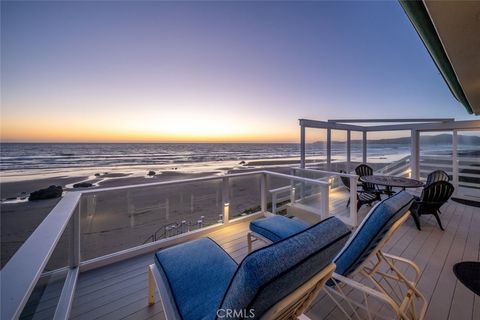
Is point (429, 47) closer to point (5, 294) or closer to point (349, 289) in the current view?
point (349, 289)

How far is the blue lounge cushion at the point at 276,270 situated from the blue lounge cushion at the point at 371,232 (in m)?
0.77

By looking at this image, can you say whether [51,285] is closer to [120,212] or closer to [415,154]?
[120,212]

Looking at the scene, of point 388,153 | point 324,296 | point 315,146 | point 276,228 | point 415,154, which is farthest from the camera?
point 388,153

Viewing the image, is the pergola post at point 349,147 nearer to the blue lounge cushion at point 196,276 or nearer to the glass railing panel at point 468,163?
the glass railing panel at point 468,163

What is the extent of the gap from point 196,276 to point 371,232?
1.29 meters

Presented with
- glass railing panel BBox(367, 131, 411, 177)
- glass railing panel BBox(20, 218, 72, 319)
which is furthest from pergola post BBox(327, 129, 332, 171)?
glass railing panel BBox(20, 218, 72, 319)

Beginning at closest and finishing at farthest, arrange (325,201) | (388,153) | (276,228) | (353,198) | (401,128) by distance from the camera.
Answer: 1. (276,228)
2. (325,201)
3. (353,198)
4. (401,128)
5. (388,153)

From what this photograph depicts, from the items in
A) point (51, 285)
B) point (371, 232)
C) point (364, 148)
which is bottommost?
point (51, 285)

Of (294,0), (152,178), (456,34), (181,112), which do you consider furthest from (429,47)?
(152,178)

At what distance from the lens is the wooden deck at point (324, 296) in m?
1.68

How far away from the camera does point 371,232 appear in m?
1.37

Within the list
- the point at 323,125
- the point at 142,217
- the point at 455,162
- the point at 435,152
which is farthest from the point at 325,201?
the point at 142,217

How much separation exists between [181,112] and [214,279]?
810 centimetres

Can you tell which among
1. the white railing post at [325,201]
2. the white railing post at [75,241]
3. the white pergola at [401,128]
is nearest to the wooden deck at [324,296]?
the white railing post at [75,241]
